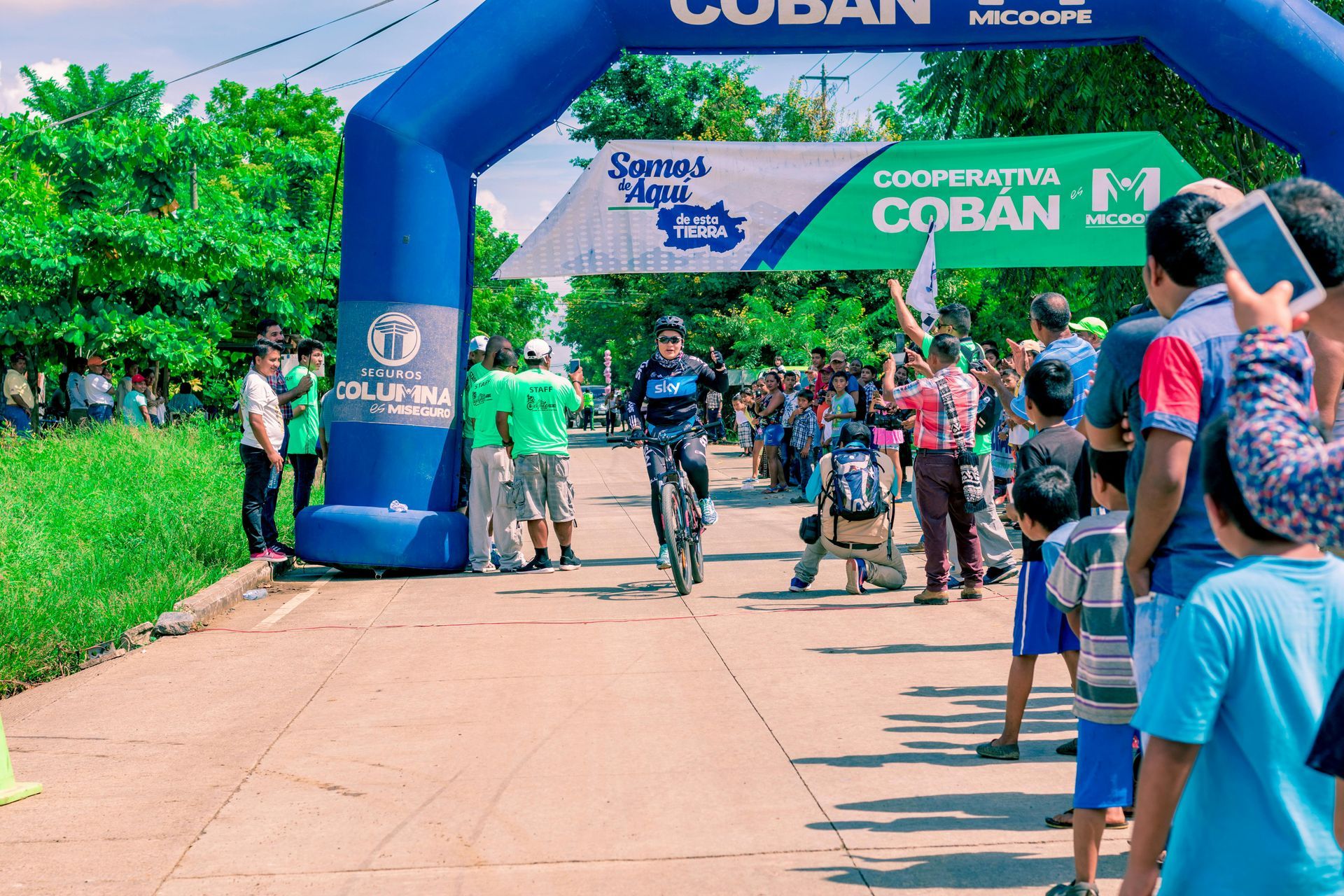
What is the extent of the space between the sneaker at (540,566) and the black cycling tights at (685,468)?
171 cm

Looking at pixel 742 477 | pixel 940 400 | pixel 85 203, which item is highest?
pixel 85 203

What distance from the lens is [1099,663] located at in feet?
13.0

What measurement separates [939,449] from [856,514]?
73 centimetres

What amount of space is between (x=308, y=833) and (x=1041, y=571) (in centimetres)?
284

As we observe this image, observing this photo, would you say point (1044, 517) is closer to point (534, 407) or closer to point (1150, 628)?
point (1150, 628)

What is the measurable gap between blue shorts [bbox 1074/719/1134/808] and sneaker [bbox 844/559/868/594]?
5.82 m

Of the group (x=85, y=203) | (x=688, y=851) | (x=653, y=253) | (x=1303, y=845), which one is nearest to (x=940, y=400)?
(x=653, y=253)

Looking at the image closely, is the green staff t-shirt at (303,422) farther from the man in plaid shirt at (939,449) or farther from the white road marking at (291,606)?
the man in plaid shirt at (939,449)

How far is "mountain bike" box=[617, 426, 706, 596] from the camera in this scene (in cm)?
977

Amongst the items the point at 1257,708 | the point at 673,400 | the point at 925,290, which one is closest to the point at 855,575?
the point at 673,400

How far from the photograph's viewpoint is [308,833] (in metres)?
4.71

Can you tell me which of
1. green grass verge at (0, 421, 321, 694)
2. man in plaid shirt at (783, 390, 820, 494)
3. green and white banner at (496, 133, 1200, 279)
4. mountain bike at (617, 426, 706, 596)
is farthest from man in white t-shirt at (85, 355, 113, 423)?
mountain bike at (617, 426, 706, 596)

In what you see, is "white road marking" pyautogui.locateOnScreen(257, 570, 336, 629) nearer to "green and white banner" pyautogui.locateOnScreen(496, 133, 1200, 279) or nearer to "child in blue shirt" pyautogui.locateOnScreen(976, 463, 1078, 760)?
"green and white banner" pyautogui.locateOnScreen(496, 133, 1200, 279)

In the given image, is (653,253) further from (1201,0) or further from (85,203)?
(85,203)
